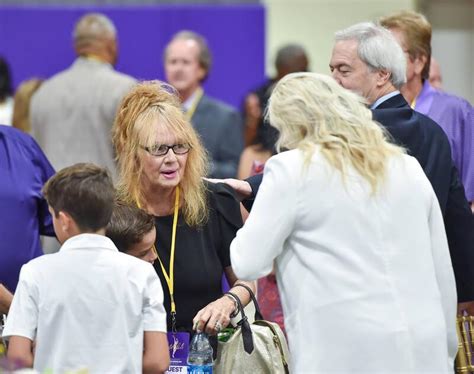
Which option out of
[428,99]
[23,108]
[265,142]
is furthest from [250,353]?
[23,108]

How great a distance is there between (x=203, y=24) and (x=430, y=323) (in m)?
7.77

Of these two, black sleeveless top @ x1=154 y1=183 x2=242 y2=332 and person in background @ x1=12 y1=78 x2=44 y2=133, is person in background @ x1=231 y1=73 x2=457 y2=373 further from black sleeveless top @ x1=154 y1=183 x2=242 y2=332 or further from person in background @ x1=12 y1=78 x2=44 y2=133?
person in background @ x1=12 y1=78 x2=44 y2=133

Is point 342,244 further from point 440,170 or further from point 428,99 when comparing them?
point 428,99

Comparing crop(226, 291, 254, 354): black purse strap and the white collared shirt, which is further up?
the white collared shirt

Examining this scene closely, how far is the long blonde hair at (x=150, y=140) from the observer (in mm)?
4047

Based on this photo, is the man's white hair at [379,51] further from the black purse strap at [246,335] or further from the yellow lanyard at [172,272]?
the black purse strap at [246,335]

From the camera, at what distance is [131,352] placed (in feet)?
10.9

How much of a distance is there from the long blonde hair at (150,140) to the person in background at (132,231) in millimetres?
249

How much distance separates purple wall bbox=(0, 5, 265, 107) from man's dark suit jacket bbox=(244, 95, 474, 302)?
6.55 metres

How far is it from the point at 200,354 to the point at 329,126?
3.01 ft

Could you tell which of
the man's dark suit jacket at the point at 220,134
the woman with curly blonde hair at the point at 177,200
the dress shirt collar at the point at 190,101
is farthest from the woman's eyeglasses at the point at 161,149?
the dress shirt collar at the point at 190,101

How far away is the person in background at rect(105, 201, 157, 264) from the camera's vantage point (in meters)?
Result: 3.72

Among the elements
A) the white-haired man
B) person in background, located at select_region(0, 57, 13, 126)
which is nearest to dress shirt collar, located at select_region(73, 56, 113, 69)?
person in background, located at select_region(0, 57, 13, 126)

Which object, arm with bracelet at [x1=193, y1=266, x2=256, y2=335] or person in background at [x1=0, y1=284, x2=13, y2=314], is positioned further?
person in background at [x1=0, y1=284, x2=13, y2=314]
